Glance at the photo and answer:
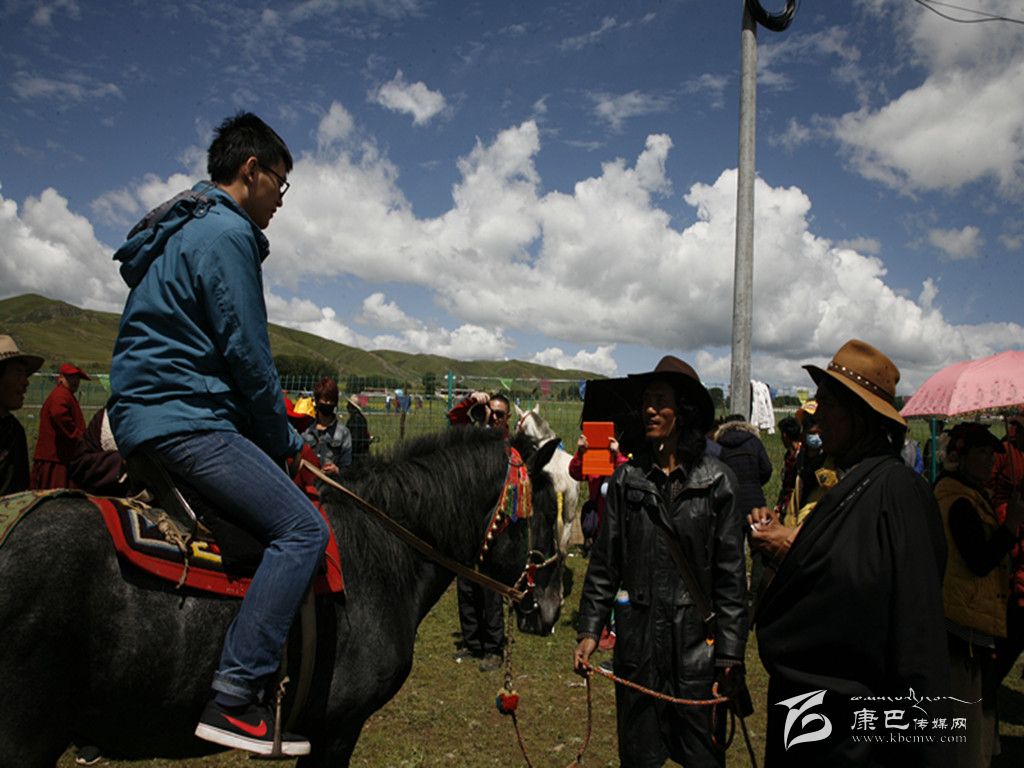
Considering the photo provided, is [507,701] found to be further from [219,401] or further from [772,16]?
[772,16]

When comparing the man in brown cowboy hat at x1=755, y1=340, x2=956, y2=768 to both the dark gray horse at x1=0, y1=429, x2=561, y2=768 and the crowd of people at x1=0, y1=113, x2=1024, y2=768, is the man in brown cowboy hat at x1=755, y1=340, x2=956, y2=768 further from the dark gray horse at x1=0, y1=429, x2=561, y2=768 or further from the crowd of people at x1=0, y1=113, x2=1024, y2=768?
the dark gray horse at x1=0, y1=429, x2=561, y2=768

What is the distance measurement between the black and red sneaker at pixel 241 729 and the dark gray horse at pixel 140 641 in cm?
16

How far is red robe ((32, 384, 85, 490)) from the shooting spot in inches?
203

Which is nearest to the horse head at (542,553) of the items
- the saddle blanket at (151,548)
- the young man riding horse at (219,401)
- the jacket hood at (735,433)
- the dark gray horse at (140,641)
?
the dark gray horse at (140,641)

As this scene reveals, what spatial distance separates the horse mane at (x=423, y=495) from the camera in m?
3.09

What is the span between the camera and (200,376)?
2400 millimetres

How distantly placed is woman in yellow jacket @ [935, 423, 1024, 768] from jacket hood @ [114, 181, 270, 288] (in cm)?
436

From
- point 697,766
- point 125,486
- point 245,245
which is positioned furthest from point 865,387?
point 125,486

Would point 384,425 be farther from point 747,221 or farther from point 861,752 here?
point 861,752

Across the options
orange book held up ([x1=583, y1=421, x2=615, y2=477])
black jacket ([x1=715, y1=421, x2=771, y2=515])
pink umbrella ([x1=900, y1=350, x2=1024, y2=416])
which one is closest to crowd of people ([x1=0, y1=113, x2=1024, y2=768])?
pink umbrella ([x1=900, y1=350, x2=1024, y2=416])

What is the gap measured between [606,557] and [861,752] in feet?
4.78

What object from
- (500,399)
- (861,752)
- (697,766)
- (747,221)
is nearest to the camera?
(861,752)

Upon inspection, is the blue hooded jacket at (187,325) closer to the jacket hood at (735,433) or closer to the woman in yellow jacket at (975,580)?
the woman in yellow jacket at (975,580)

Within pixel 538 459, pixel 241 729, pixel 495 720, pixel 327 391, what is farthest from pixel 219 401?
pixel 327 391
